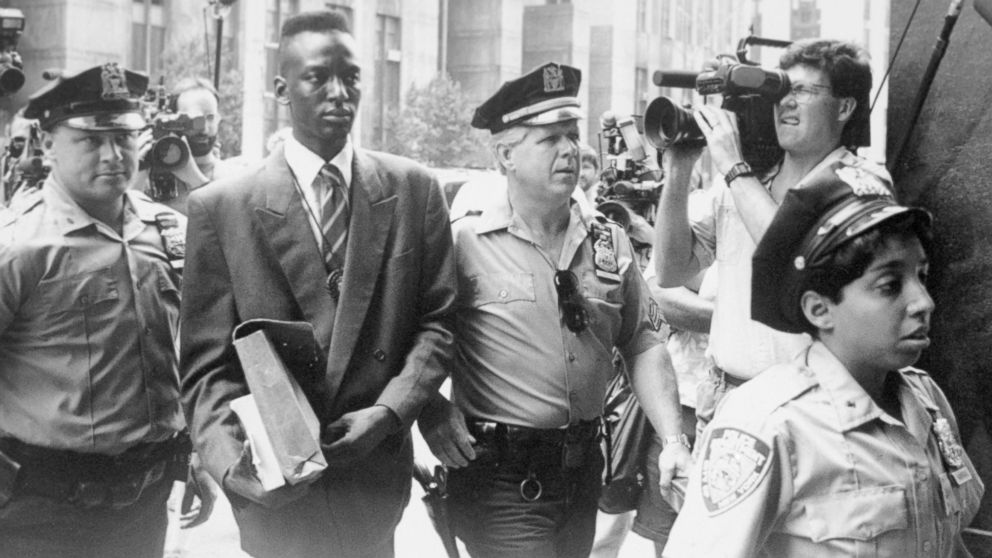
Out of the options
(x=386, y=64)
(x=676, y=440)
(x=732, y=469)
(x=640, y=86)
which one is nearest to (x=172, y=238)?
(x=676, y=440)

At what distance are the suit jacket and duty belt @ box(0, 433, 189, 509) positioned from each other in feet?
2.25

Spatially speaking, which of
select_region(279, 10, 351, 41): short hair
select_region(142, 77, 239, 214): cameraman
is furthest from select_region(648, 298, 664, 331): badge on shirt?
select_region(142, 77, 239, 214): cameraman

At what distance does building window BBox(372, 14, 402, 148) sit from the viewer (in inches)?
1813

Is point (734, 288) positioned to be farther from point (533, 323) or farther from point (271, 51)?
point (271, 51)

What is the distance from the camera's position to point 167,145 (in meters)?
6.66

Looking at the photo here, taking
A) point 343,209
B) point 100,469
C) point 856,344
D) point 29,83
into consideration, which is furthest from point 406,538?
point 29,83

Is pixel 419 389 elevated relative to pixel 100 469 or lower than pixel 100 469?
elevated

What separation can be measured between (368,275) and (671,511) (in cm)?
187

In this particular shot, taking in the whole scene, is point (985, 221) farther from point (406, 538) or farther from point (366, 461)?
point (406, 538)

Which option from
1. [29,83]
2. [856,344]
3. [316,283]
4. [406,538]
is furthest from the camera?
[29,83]

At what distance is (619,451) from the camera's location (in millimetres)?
5500

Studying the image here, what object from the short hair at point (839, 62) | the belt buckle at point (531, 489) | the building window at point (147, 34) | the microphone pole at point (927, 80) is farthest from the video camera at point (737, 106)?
the building window at point (147, 34)

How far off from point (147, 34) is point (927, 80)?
36.3 m

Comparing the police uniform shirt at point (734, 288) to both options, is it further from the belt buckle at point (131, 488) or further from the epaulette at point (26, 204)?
the epaulette at point (26, 204)
